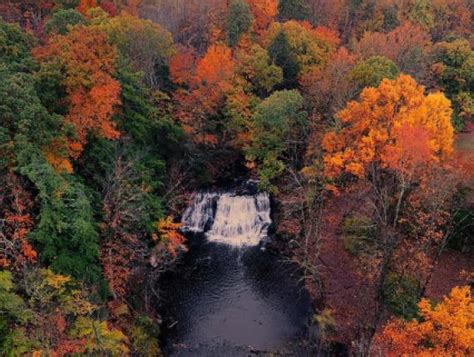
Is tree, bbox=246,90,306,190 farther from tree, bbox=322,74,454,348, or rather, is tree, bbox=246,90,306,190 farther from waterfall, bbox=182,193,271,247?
tree, bbox=322,74,454,348

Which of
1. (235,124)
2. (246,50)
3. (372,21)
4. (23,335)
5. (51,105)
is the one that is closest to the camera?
(23,335)

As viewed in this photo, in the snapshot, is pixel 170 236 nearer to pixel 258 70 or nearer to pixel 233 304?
pixel 233 304

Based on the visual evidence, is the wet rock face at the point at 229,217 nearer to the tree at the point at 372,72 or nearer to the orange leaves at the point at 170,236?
the orange leaves at the point at 170,236

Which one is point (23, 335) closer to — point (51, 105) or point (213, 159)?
point (51, 105)

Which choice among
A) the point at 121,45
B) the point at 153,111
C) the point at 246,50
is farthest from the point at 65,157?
the point at 246,50

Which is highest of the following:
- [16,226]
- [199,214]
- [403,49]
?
[403,49]

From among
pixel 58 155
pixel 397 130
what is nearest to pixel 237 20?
pixel 397 130

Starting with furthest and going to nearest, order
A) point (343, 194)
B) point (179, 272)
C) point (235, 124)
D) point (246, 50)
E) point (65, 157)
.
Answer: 1. point (246, 50)
2. point (235, 124)
3. point (343, 194)
4. point (179, 272)
5. point (65, 157)
